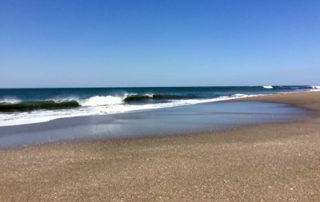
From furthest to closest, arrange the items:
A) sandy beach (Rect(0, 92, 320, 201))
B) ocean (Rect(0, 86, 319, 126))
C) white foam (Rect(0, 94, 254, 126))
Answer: ocean (Rect(0, 86, 319, 126)) < white foam (Rect(0, 94, 254, 126)) < sandy beach (Rect(0, 92, 320, 201))

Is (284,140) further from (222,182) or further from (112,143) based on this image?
(112,143)

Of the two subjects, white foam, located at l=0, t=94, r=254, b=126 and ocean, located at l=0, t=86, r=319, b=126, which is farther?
ocean, located at l=0, t=86, r=319, b=126

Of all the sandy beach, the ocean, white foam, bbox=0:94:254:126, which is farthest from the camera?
the ocean

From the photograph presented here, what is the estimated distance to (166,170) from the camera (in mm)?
5891

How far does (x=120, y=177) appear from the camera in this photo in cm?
555

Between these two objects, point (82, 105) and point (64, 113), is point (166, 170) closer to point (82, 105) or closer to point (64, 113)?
point (64, 113)

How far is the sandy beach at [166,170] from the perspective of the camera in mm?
4734

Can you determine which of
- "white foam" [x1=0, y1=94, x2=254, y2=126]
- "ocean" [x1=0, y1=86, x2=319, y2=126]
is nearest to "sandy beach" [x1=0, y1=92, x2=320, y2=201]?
"white foam" [x1=0, y1=94, x2=254, y2=126]

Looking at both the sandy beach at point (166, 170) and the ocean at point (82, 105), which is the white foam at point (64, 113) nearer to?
the ocean at point (82, 105)

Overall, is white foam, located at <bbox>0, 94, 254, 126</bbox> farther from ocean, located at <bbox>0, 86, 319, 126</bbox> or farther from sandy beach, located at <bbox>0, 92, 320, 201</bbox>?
sandy beach, located at <bbox>0, 92, 320, 201</bbox>

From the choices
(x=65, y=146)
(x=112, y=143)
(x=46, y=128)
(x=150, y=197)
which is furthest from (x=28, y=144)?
(x=150, y=197)

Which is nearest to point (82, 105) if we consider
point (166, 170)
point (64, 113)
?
point (64, 113)

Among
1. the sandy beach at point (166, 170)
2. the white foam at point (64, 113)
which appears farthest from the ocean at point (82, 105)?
the sandy beach at point (166, 170)

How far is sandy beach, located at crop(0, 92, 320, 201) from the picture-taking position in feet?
15.5
